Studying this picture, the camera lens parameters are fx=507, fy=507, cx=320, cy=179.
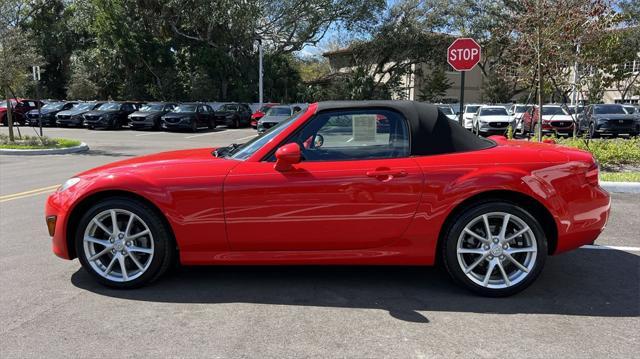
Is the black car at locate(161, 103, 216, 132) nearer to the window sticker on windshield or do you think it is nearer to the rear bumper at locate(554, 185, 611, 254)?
the window sticker on windshield

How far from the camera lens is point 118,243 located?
13.4ft

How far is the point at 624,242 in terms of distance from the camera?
5.51 metres

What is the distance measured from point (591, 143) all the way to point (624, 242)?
772 cm

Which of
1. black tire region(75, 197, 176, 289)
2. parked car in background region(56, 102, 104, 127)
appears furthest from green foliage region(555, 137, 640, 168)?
parked car in background region(56, 102, 104, 127)

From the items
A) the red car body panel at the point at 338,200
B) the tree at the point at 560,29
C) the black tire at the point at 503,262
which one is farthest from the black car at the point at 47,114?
the black tire at the point at 503,262

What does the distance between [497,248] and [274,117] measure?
20174mm

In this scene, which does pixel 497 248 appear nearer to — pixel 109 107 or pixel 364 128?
pixel 364 128

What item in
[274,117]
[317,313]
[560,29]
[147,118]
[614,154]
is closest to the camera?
[317,313]

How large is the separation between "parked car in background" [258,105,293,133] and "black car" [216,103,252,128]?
6891mm

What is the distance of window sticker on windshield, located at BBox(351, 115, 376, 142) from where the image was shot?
4168mm

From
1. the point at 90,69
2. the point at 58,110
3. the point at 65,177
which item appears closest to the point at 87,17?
the point at 90,69

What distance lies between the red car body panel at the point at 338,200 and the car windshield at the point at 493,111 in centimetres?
1995

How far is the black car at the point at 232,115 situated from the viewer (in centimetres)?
3031

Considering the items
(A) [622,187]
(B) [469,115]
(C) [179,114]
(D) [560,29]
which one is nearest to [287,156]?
(A) [622,187]
